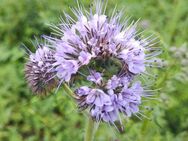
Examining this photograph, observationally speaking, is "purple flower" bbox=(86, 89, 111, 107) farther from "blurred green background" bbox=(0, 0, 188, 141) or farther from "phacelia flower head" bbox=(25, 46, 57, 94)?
"blurred green background" bbox=(0, 0, 188, 141)

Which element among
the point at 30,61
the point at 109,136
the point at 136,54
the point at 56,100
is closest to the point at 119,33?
the point at 136,54

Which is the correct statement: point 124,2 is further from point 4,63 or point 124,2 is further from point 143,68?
point 143,68

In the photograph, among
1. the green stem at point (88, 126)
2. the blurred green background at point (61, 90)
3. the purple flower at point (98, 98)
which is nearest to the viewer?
the purple flower at point (98, 98)

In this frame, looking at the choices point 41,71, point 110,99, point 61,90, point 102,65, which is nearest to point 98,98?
point 110,99

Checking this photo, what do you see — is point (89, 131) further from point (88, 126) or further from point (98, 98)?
point (98, 98)

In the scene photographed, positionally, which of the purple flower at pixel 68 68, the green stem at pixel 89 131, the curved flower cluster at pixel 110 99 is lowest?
the green stem at pixel 89 131

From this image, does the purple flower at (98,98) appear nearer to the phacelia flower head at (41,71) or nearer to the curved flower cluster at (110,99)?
the curved flower cluster at (110,99)

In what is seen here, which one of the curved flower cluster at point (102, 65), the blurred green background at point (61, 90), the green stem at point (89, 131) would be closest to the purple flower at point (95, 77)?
the curved flower cluster at point (102, 65)
